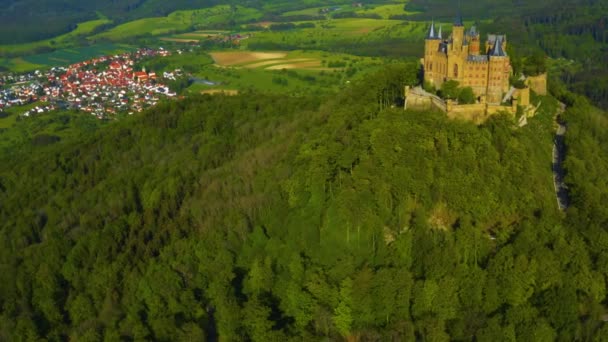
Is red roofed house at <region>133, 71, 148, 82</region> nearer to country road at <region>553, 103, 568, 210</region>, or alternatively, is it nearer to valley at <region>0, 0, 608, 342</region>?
valley at <region>0, 0, 608, 342</region>

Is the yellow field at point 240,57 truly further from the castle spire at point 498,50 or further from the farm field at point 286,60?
the castle spire at point 498,50

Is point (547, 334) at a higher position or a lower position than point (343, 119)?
lower

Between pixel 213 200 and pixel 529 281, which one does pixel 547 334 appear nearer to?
pixel 529 281

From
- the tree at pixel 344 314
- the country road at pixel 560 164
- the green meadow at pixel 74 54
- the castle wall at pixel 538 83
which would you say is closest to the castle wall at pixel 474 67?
the country road at pixel 560 164

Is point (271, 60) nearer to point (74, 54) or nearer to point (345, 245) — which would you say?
point (74, 54)

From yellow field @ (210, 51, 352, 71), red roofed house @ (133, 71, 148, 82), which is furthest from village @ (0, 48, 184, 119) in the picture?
yellow field @ (210, 51, 352, 71)

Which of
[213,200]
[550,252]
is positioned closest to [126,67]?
[213,200]
